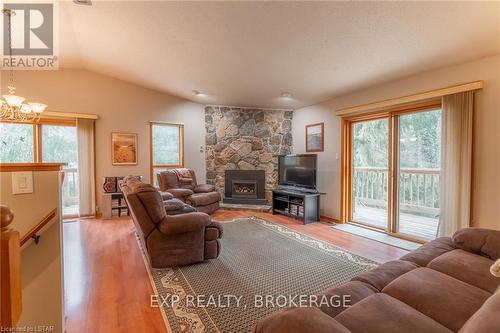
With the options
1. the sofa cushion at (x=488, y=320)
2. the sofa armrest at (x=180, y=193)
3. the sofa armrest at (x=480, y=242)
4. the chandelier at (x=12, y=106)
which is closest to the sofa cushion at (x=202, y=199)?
the sofa armrest at (x=180, y=193)

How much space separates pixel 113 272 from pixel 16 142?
4.07 meters

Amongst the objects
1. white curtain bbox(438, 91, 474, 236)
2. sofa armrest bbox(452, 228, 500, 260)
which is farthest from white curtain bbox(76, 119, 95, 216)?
white curtain bbox(438, 91, 474, 236)

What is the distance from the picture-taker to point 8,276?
723mm

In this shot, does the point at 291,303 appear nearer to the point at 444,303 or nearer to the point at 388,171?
the point at 444,303

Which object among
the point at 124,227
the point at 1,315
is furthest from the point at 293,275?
the point at 124,227

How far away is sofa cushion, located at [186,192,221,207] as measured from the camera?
16.3ft

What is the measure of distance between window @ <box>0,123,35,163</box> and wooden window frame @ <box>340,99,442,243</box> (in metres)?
6.27

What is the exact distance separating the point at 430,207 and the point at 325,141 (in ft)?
7.19

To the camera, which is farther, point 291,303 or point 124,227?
point 124,227

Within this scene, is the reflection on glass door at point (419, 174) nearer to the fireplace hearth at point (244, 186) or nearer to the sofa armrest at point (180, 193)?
the fireplace hearth at point (244, 186)

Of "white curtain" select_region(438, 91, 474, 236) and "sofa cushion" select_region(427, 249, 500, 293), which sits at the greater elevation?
"white curtain" select_region(438, 91, 474, 236)

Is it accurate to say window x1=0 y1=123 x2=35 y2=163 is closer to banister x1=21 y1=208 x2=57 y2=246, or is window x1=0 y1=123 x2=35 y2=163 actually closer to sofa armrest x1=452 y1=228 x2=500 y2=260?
banister x1=21 y1=208 x2=57 y2=246

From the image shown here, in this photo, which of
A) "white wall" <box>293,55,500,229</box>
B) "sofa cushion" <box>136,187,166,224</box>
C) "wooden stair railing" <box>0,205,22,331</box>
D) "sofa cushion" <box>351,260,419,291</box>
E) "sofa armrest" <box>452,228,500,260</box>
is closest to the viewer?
"wooden stair railing" <box>0,205,22,331</box>

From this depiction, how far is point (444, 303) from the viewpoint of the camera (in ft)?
4.21
